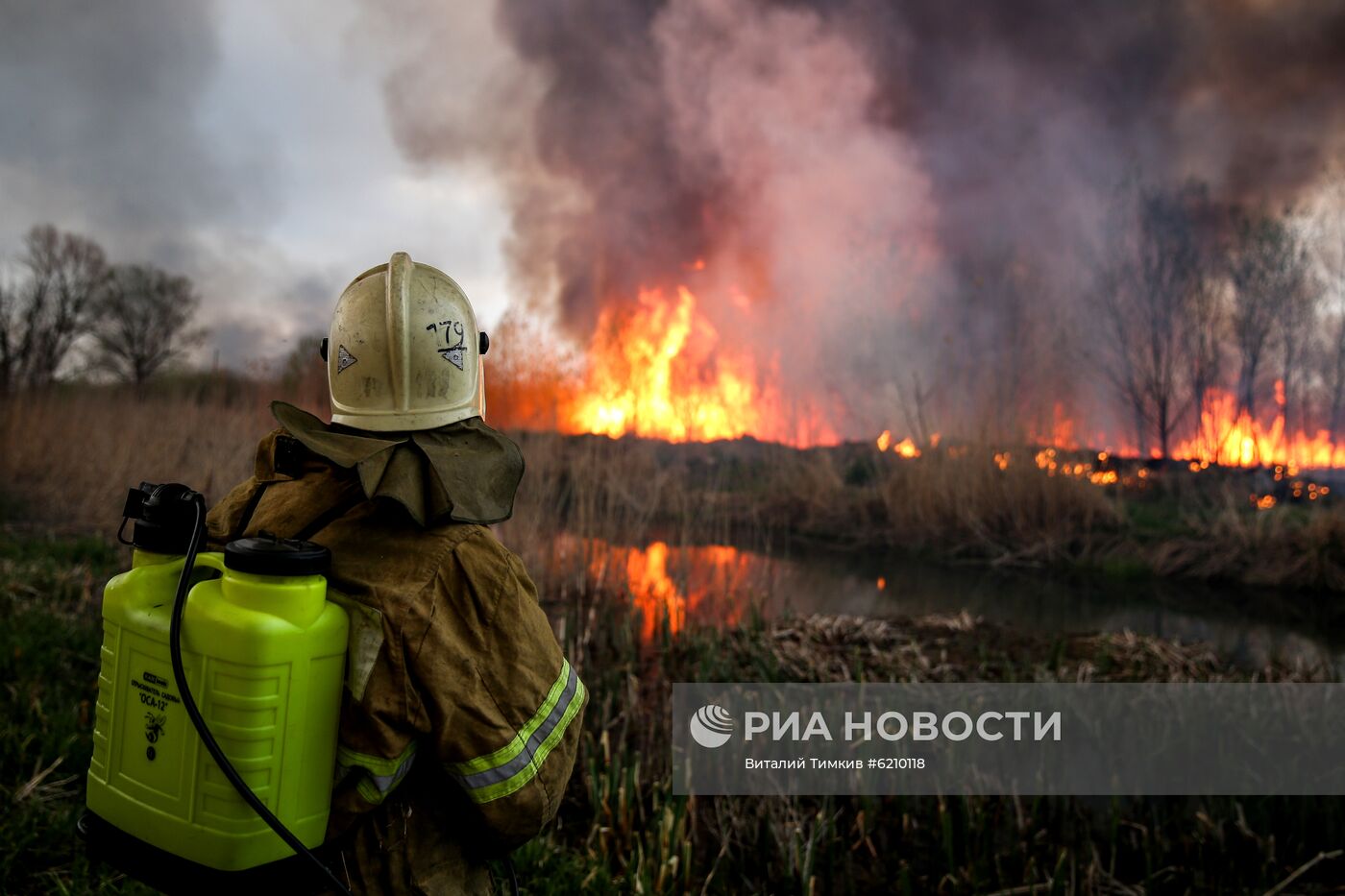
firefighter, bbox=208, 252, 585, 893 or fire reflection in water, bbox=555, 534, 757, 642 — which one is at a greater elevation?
firefighter, bbox=208, 252, 585, 893

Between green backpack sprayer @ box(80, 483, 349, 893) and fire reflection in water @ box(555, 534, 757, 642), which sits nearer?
green backpack sprayer @ box(80, 483, 349, 893)

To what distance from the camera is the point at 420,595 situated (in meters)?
1.15

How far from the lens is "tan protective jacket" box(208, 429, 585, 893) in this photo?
3.70 ft

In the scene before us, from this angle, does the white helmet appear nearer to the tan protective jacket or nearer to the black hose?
the tan protective jacket

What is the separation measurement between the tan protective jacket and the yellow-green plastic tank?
63 mm

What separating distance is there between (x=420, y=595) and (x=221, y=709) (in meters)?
0.28

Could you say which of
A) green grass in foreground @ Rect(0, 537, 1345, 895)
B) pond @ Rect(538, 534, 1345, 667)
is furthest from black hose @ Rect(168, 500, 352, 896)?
pond @ Rect(538, 534, 1345, 667)

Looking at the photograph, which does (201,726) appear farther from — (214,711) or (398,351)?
(398,351)

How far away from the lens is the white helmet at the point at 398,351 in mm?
1303

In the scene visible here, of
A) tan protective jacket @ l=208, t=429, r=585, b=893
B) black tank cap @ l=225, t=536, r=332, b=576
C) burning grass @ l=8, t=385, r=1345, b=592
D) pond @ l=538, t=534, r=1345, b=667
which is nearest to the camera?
black tank cap @ l=225, t=536, r=332, b=576

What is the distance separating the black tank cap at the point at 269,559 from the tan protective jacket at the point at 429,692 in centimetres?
14

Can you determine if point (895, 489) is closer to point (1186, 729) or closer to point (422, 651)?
point (1186, 729)

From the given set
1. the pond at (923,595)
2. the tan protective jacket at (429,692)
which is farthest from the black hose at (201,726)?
the pond at (923,595)

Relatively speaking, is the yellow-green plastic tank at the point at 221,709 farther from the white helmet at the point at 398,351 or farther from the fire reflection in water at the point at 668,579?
the fire reflection in water at the point at 668,579
